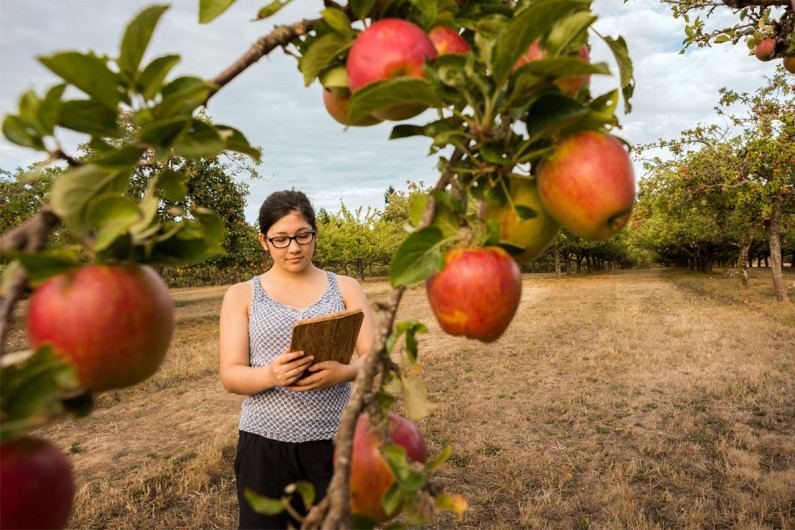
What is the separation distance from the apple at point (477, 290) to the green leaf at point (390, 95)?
0.23 metres

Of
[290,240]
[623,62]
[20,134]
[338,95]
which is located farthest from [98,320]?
[290,240]

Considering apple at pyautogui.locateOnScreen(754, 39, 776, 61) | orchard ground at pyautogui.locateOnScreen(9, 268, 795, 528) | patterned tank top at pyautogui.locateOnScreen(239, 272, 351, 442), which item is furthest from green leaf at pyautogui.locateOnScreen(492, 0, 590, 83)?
orchard ground at pyautogui.locateOnScreen(9, 268, 795, 528)

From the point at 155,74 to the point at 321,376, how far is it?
175cm

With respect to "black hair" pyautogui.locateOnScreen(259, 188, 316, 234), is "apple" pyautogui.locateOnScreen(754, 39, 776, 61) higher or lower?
higher

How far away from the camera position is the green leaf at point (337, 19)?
0.66 metres

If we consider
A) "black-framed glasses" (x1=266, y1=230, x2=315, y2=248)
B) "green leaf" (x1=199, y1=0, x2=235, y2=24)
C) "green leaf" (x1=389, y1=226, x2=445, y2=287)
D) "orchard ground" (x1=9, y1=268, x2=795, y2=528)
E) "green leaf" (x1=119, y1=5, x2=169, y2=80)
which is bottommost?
"orchard ground" (x1=9, y1=268, x2=795, y2=528)

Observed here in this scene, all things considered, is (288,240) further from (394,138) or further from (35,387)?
(35,387)

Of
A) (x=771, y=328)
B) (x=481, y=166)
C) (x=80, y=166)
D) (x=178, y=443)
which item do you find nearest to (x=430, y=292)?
(x=481, y=166)

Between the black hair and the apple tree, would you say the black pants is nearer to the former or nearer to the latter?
the black hair

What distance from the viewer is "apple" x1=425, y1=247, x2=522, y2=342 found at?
669mm

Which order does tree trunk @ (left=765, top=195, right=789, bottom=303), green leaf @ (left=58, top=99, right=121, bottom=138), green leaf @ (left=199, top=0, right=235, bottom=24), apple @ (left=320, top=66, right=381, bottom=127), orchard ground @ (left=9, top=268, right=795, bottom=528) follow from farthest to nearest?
1. tree trunk @ (left=765, top=195, right=789, bottom=303)
2. orchard ground @ (left=9, top=268, right=795, bottom=528)
3. apple @ (left=320, top=66, right=381, bottom=127)
4. green leaf @ (left=199, top=0, right=235, bottom=24)
5. green leaf @ (left=58, top=99, right=121, bottom=138)

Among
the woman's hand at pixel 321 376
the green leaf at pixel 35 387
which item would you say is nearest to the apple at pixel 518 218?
the green leaf at pixel 35 387

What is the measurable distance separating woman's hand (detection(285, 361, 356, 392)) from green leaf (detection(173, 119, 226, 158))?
1.66 metres

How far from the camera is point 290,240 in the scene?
255 centimetres
